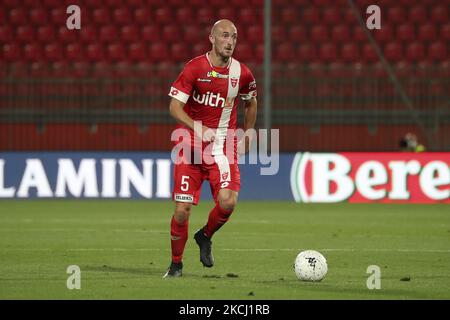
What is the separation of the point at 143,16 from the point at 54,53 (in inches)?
86.7

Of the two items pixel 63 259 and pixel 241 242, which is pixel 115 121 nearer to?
pixel 241 242

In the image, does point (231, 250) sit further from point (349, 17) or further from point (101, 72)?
point (349, 17)

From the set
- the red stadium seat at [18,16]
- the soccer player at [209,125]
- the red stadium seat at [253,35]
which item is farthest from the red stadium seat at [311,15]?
the soccer player at [209,125]

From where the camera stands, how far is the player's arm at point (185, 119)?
9.55m

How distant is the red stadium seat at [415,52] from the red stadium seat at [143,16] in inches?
227

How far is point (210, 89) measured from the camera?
386 inches

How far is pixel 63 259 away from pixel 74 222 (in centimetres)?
474

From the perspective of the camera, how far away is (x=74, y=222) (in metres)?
15.7

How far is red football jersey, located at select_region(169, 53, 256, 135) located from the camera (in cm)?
967

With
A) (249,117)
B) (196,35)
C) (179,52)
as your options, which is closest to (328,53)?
(196,35)

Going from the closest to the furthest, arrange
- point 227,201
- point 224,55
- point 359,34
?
point 224,55
point 227,201
point 359,34

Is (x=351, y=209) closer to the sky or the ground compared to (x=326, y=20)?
closer to the ground

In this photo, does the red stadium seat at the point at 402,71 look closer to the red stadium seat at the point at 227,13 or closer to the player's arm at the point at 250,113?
the red stadium seat at the point at 227,13

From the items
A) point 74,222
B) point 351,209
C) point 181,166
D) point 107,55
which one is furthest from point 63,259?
point 107,55
